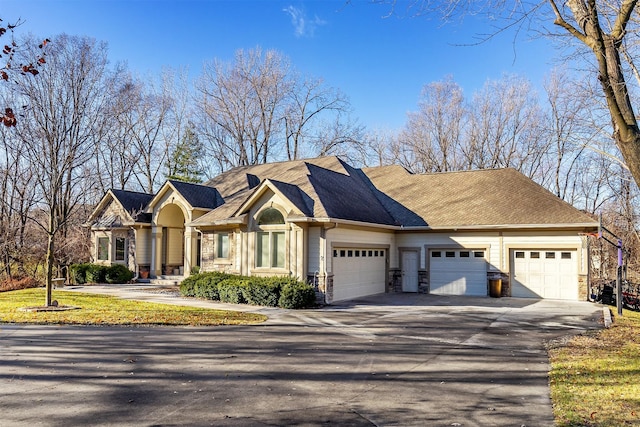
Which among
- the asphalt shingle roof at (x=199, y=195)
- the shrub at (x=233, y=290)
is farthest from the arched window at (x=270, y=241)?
the asphalt shingle roof at (x=199, y=195)

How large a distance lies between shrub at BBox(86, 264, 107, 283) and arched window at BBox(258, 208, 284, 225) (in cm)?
1187

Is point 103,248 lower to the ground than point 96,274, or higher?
higher

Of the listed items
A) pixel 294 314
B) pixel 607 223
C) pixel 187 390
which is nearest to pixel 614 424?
pixel 187 390

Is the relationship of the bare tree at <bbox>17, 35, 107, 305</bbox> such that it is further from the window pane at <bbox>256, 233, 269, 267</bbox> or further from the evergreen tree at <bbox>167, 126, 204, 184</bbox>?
the evergreen tree at <bbox>167, 126, 204, 184</bbox>

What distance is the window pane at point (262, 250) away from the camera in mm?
19438

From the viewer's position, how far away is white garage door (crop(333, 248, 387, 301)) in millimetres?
19281

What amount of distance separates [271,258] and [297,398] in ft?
41.1

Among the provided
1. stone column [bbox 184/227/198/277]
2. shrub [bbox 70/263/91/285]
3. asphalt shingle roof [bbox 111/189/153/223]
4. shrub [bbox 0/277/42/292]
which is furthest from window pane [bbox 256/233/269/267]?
shrub [bbox 0/277/42/292]

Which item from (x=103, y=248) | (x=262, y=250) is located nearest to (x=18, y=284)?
(x=103, y=248)

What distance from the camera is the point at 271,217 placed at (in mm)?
19281

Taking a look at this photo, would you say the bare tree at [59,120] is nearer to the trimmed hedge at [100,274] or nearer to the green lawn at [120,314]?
the green lawn at [120,314]

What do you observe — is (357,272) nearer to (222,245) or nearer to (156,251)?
(222,245)

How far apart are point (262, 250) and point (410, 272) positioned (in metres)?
7.80

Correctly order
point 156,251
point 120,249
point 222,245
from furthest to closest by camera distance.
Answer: point 120,249, point 156,251, point 222,245
